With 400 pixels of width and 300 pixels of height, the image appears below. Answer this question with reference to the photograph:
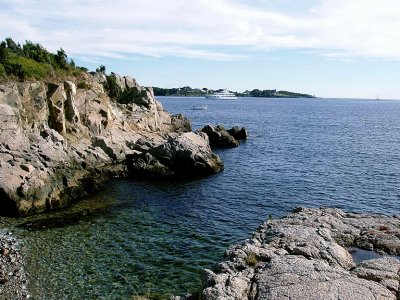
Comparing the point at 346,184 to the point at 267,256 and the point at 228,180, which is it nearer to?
the point at 228,180

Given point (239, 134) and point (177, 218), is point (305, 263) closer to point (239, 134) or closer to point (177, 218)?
point (177, 218)

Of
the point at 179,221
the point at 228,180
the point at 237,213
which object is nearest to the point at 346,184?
the point at 228,180

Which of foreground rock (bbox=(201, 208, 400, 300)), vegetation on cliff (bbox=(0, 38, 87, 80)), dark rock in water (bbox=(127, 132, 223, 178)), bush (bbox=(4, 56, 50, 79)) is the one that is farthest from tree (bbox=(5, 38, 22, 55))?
foreground rock (bbox=(201, 208, 400, 300))

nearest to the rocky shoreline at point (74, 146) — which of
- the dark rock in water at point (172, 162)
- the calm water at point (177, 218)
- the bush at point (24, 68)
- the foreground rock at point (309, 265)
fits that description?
the dark rock in water at point (172, 162)

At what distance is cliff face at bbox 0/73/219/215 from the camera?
3875cm

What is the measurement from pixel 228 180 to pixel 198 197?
8.84 metres

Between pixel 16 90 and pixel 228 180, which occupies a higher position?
pixel 16 90

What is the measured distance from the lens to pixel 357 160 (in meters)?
65.3

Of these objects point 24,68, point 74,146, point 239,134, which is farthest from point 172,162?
→ point 239,134

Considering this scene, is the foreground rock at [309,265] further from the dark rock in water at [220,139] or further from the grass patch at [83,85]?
the dark rock in water at [220,139]

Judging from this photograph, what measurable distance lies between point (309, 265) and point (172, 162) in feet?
119

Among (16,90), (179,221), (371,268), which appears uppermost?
(16,90)

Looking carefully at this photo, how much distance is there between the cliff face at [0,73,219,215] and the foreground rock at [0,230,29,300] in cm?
818

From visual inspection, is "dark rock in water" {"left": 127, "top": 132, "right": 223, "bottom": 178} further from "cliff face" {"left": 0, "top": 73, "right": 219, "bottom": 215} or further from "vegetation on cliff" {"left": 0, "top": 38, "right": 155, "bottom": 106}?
"vegetation on cliff" {"left": 0, "top": 38, "right": 155, "bottom": 106}
